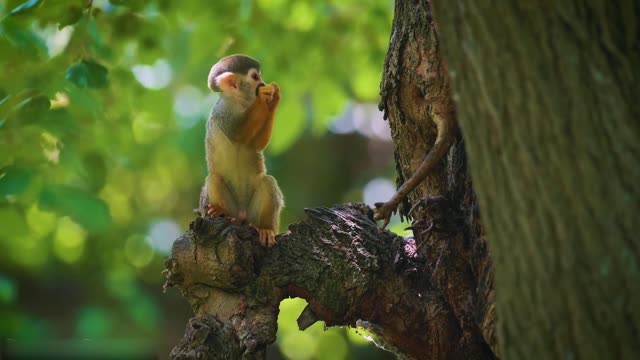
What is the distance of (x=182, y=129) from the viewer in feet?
19.1

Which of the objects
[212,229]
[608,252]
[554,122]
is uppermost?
[212,229]

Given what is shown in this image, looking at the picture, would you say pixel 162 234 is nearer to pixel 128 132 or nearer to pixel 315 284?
pixel 128 132

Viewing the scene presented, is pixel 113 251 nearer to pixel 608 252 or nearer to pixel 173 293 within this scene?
pixel 173 293

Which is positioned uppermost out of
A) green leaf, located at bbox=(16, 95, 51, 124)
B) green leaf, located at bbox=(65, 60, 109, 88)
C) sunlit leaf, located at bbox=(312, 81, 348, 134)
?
sunlit leaf, located at bbox=(312, 81, 348, 134)

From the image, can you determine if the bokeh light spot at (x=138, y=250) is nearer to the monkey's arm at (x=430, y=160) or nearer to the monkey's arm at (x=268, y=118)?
the monkey's arm at (x=268, y=118)

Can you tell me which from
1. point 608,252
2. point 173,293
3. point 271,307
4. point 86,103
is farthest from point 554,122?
point 173,293

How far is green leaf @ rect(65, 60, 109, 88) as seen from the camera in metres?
3.24

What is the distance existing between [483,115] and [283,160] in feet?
20.1

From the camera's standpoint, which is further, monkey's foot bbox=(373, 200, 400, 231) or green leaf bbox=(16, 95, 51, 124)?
green leaf bbox=(16, 95, 51, 124)

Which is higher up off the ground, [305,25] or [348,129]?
[348,129]

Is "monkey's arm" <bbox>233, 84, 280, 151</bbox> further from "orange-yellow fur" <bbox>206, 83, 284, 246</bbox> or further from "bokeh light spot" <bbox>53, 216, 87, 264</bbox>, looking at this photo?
"bokeh light spot" <bbox>53, 216, 87, 264</bbox>

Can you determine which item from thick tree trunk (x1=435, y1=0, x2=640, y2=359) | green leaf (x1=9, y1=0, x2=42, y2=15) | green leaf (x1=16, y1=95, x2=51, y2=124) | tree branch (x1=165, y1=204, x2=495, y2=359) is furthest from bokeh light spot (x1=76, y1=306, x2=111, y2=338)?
thick tree trunk (x1=435, y1=0, x2=640, y2=359)

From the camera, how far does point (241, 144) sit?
13.1ft

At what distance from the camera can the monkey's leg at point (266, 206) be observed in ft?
12.3
